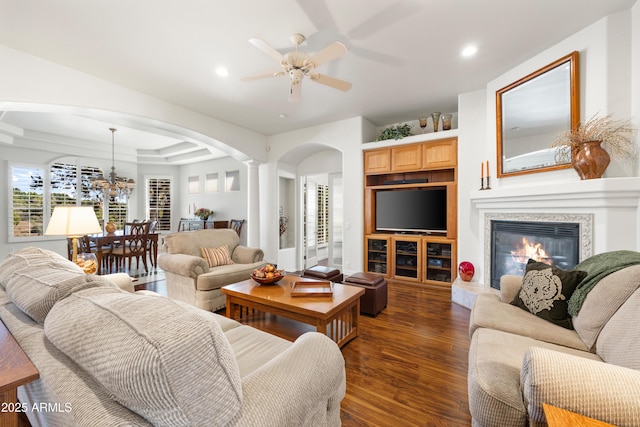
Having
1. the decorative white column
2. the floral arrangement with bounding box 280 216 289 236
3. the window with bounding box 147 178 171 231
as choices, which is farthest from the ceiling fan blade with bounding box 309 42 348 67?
the window with bounding box 147 178 171 231

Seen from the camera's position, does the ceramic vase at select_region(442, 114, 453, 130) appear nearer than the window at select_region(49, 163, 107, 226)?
Yes

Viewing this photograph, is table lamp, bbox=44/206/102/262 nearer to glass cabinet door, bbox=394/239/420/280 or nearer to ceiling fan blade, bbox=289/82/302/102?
ceiling fan blade, bbox=289/82/302/102

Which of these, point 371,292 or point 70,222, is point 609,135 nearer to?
point 371,292

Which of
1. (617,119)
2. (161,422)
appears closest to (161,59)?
(161,422)

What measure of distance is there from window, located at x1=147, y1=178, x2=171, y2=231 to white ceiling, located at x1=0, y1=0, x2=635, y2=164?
513 cm

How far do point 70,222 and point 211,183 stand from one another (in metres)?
5.62

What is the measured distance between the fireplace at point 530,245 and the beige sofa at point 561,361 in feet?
4.23

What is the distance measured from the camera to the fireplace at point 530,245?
2580 millimetres

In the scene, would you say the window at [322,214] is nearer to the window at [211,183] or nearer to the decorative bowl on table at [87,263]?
the window at [211,183]

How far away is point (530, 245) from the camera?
9.75 feet

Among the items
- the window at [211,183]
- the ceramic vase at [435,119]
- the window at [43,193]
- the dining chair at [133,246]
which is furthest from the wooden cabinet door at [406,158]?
the window at [43,193]

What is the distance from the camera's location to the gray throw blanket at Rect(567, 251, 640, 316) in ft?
4.95

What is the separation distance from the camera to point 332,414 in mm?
1104

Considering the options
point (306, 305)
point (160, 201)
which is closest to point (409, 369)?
point (306, 305)
